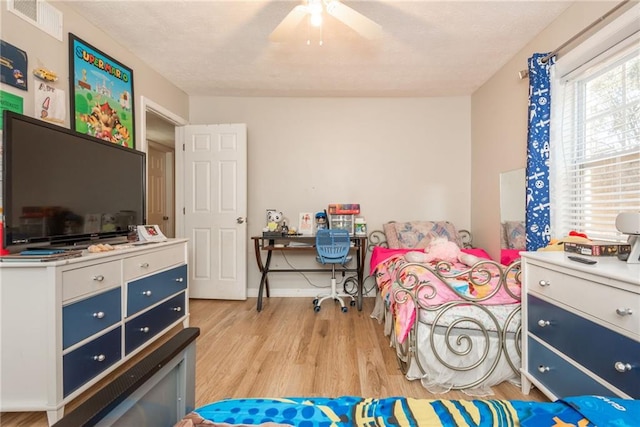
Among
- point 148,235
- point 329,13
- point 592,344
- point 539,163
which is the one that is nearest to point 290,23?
point 329,13

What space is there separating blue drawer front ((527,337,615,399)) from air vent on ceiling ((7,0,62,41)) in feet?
11.4

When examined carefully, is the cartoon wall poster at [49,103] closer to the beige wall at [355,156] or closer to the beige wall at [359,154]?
the beige wall at [359,154]

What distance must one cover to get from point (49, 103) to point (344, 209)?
8.72 ft

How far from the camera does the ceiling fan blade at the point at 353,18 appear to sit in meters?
1.79

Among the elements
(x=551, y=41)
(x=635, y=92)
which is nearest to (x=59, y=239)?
(x=635, y=92)

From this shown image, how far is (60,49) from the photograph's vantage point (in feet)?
6.72

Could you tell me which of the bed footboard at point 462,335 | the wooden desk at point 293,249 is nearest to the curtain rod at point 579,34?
the bed footboard at point 462,335

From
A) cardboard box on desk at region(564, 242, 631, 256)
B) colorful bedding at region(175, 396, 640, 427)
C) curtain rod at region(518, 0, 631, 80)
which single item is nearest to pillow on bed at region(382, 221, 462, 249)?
curtain rod at region(518, 0, 631, 80)

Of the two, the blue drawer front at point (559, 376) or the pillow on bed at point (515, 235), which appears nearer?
the blue drawer front at point (559, 376)

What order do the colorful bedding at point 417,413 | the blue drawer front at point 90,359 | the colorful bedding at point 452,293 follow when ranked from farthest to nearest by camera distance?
the colorful bedding at point 452,293
the blue drawer front at point 90,359
the colorful bedding at point 417,413

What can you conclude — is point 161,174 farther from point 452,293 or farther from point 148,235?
point 452,293

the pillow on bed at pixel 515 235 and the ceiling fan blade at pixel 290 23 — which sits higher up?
the ceiling fan blade at pixel 290 23

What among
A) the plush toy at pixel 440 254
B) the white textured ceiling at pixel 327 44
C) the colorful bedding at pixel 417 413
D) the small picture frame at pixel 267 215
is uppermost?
the white textured ceiling at pixel 327 44

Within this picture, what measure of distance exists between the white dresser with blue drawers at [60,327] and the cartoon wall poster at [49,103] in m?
0.98
